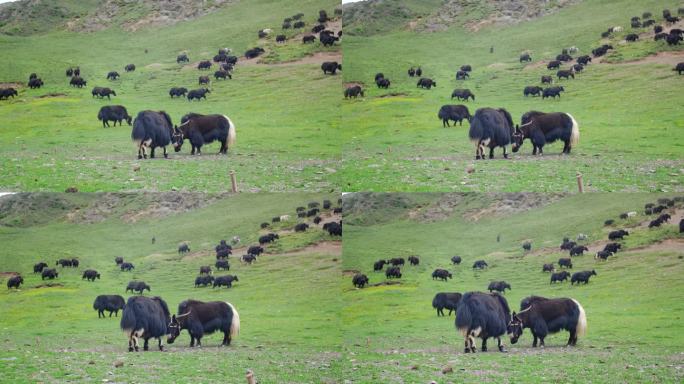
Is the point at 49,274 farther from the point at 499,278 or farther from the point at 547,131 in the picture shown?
the point at 547,131

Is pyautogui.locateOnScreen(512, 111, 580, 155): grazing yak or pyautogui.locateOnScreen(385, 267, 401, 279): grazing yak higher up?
pyautogui.locateOnScreen(512, 111, 580, 155): grazing yak

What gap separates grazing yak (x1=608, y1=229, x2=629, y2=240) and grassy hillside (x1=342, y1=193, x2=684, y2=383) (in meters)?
0.07

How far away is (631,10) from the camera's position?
1337 centimetres

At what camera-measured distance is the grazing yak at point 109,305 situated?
13.0 metres

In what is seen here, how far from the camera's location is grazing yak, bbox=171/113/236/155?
13438 mm

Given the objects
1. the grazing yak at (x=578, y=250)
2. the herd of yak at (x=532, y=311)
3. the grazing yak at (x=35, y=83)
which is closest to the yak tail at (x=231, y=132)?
the grazing yak at (x=35, y=83)

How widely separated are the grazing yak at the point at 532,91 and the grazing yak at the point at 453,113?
0.81 metres

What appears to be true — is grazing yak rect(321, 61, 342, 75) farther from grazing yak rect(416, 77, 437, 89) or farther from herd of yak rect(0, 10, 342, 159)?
grazing yak rect(416, 77, 437, 89)

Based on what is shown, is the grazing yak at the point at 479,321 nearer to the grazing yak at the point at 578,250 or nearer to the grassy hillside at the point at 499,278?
the grassy hillside at the point at 499,278

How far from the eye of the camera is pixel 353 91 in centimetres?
1369

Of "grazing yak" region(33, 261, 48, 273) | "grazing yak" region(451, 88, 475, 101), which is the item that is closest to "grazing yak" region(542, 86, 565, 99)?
"grazing yak" region(451, 88, 475, 101)

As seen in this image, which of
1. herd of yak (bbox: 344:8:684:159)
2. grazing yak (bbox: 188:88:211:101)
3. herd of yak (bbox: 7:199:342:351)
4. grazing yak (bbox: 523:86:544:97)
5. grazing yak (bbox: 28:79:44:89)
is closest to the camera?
herd of yak (bbox: 7:199:342:351)

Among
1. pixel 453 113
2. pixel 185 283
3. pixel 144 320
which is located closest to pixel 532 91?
pixel 453 113

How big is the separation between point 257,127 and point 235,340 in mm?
2730
